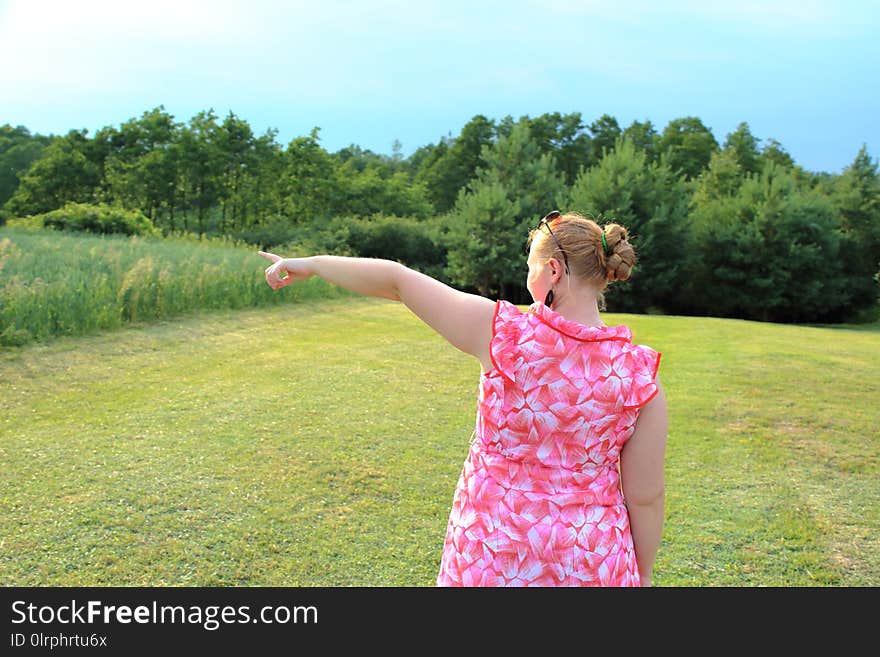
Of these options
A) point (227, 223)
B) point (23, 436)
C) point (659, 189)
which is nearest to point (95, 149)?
point (227, 223)

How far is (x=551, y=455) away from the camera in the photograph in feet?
5.46

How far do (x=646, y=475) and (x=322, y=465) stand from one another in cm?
336

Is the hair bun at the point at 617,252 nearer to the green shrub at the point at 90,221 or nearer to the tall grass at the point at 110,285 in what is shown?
the tall grass at the point at 110,285

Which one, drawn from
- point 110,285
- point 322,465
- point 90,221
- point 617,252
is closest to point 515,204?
point 90,221

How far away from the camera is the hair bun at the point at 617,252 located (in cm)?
170

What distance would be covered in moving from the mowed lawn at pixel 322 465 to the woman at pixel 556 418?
1.79 meters

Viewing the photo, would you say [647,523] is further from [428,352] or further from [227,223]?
[227,223]

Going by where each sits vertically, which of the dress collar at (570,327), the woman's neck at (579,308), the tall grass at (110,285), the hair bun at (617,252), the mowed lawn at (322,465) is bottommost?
the mowed lawn at (322,465)

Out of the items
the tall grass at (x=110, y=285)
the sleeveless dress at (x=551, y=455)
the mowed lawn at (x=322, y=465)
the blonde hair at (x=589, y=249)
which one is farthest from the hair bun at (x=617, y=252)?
the tall grass at (x=110, y=285)

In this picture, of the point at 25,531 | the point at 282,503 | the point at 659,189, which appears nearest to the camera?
the point at 25,531

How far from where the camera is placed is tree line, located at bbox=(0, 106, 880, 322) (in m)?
23.6

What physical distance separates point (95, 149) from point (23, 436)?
29205 mm

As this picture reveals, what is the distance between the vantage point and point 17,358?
22.4 ft

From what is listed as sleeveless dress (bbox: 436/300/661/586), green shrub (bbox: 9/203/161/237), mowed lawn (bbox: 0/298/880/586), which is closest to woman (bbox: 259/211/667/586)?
sleeveless dress (bbox: 436/300/661/586)
